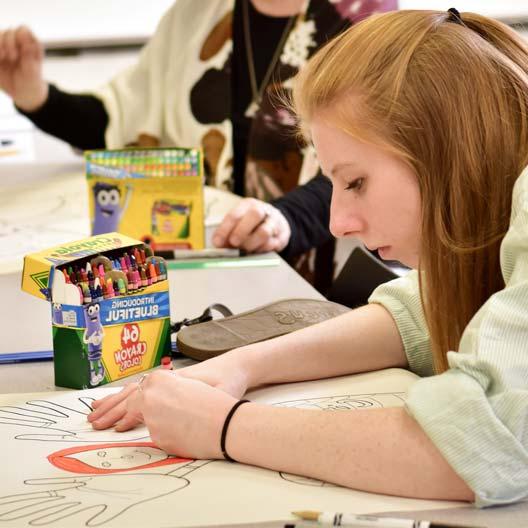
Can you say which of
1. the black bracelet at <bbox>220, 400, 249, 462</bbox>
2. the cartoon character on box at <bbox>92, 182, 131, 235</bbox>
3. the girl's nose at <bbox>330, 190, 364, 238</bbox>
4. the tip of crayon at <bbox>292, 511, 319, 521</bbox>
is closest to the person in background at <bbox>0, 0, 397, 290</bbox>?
the cartoon character on box at <bbox>92, 182, 131, 235</bbox>

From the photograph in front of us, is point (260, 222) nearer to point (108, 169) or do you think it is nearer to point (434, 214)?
point (108, 169)

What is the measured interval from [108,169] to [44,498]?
782mm

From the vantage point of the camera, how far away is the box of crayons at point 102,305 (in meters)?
0.84

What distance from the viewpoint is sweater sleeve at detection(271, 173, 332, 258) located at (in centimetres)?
155

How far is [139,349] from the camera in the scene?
0.92m

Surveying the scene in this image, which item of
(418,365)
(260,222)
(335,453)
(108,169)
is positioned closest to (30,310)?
(108,169)

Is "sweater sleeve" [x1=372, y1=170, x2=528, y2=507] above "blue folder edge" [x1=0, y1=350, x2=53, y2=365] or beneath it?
above

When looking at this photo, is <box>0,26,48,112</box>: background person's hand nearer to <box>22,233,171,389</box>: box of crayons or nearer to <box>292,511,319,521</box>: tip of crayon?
<box>22,233,171,389</box>: box of crayons

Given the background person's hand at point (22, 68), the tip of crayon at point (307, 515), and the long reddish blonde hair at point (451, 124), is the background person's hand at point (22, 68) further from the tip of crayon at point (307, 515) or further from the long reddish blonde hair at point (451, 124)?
the tip of crayon at point (307, 515)

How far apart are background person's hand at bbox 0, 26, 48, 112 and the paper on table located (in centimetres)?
140

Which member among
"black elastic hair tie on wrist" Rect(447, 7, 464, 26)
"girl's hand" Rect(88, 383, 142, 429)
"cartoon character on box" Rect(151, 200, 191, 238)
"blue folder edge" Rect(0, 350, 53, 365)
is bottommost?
"blue folder edge" Rect(0, 350, 53, 365)

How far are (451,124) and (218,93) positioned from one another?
136cm

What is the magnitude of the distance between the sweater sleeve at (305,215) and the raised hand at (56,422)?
733 mm

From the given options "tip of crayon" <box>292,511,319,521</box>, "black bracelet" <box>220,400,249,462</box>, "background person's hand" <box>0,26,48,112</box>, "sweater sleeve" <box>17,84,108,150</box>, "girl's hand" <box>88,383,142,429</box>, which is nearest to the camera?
"tip of crayon" <box>292,511,319,521</box>
